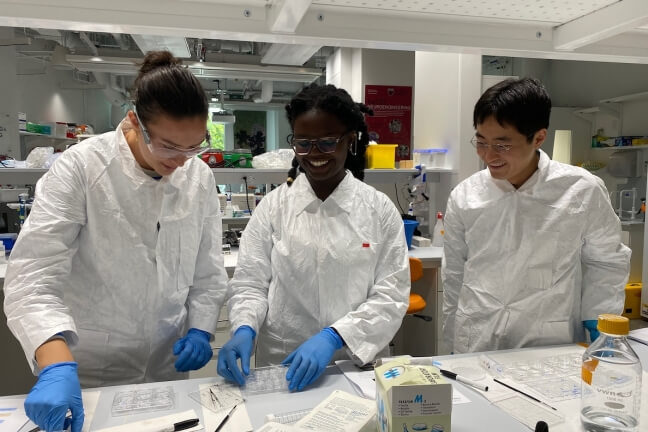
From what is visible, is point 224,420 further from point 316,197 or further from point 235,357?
point 316,197

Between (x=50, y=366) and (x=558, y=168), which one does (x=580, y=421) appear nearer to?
(x=558, y=168)

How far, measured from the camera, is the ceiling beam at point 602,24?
112 centimetres

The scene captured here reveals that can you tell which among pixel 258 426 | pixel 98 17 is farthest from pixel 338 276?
pixel 98 17

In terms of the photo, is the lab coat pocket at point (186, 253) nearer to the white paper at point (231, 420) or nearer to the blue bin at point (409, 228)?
the white paper at point (231, 420)

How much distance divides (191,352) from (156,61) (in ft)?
2.57

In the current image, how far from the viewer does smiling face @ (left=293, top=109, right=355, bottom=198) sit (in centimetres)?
135

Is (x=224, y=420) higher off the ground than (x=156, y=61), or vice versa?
(x=156, y=61)

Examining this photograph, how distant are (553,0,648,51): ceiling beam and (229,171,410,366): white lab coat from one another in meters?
0.69

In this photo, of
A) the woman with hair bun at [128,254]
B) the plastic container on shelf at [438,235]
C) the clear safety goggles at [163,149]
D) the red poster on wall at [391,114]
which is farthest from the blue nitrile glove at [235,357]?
the red poster on wall at [391,114]

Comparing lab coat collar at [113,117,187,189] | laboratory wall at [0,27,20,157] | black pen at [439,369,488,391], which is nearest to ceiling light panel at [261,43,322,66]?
laboratory wall at [0,27,20,157]

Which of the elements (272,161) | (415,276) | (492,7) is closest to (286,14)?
(492,7)

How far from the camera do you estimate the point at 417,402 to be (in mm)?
851

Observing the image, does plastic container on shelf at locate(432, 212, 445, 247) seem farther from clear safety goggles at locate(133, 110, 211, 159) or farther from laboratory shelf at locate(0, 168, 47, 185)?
laboratory shelf at locate(0, 168, 47, 185)

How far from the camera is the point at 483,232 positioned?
4.97 ft
